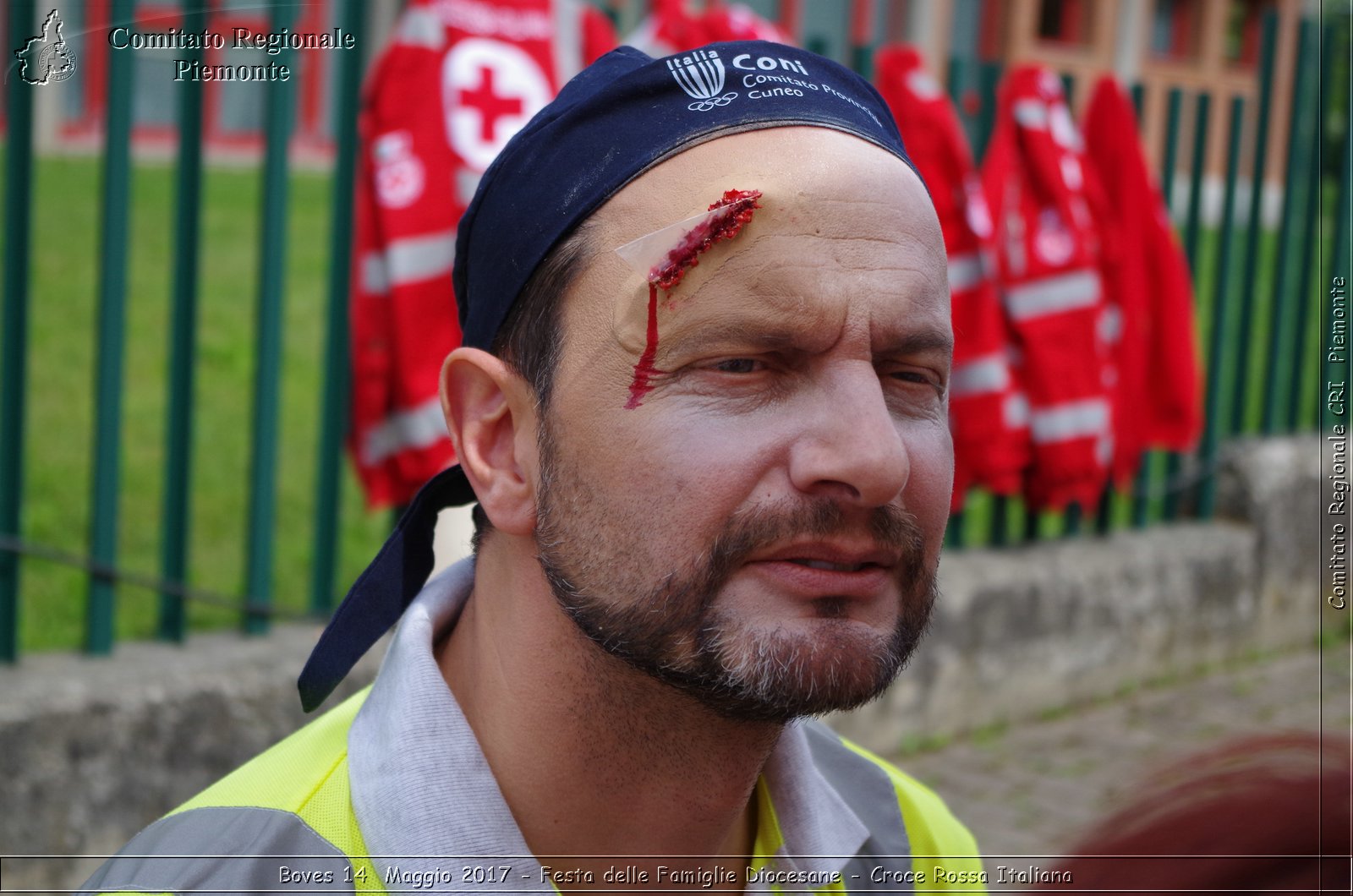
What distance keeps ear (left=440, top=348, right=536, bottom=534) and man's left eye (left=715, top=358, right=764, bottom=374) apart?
30cm

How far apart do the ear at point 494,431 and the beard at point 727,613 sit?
0.08 metres

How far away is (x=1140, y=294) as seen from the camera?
6.19 metres

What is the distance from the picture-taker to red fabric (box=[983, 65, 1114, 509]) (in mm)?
5777

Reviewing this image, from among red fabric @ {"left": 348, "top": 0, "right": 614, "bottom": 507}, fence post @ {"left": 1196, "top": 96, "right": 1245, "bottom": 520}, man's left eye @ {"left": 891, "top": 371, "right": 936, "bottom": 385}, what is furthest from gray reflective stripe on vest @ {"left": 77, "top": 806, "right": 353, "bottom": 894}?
fence post @ {"left": 1196, "top": 96, "right": 1245, "bottom": 520}

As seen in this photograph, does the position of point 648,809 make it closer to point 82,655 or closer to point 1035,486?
point 82,655

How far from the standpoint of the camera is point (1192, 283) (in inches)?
265

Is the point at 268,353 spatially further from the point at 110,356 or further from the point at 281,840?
the point at 281,840

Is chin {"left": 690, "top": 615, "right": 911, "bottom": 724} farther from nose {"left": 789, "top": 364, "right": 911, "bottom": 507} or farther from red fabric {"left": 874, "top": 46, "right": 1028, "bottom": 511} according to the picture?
red fabric {"left": 874, "top": 46, "right": 1028, "bottom": 511}

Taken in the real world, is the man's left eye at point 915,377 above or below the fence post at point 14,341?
above

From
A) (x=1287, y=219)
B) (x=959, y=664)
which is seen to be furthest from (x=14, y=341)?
(x=1287, y=219)

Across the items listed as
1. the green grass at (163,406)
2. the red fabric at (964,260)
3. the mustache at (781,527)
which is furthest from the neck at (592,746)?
the red fabric at (964,260)

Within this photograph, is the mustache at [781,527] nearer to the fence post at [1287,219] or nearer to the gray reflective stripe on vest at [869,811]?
the gray reflective stripe on vest at [869,811]

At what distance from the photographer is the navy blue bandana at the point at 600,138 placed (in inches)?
76.7

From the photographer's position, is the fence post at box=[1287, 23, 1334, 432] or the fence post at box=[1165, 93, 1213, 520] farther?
the fence post at box=[1287, 23, 1334, 432]
